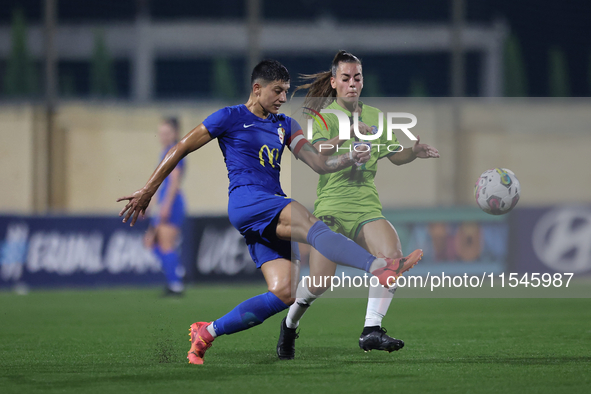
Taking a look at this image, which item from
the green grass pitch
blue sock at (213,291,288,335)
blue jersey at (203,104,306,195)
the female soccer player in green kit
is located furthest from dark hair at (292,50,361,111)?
the green grass pitch

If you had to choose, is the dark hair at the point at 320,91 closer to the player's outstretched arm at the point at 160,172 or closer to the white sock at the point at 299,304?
the player's outstretched arm at the point at 160,172

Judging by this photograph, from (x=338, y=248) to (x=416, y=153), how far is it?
1.17 m

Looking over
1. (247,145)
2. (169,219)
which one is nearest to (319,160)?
(247,145)

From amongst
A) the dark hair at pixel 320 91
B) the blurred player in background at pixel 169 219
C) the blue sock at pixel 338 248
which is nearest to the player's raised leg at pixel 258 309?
the blue sock at pixel 338 248

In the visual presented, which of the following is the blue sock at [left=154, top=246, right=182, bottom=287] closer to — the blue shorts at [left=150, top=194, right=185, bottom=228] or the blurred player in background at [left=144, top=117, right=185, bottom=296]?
the blurred player in background at [left=144, top=117, right=185, bottom=296]

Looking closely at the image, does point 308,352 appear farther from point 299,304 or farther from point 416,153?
point 416,153

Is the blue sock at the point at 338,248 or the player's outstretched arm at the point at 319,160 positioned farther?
the player's outstretched arm at the point at 319,160

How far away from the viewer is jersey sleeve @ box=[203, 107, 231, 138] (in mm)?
5086

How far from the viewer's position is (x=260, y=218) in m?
4.98

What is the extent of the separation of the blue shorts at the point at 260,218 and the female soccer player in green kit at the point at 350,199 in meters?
0.42

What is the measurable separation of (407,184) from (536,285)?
17.5 ft

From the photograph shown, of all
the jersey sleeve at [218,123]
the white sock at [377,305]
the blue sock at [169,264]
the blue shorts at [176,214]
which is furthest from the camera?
the blue shorts at [176,214]

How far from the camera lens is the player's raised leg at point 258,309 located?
5.02 metres

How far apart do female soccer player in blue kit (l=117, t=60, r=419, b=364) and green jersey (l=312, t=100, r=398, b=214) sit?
1.48 feet
